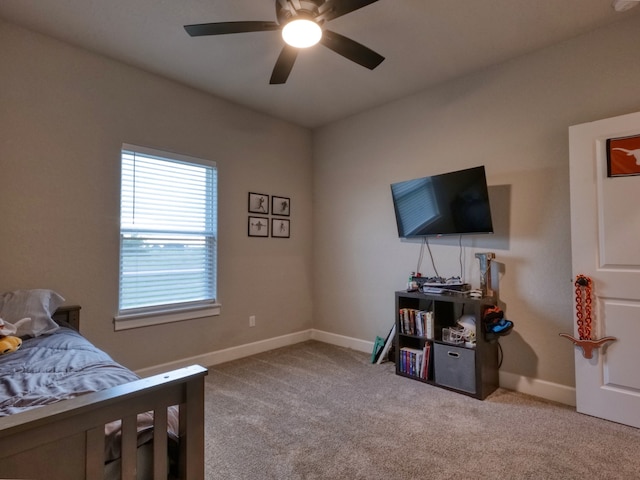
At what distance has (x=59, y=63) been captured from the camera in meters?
2.58

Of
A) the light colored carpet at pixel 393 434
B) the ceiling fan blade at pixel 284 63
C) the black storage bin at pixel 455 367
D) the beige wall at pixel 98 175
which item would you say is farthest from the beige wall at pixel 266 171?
the ceiling fan blade at pixel 284 63

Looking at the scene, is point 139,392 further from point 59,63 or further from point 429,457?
point 59,63

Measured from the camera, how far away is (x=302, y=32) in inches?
74.8

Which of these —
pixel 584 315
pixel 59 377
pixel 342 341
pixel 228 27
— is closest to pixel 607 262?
pixel 584 315

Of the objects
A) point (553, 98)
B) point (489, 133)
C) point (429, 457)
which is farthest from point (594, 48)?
point (429, 457)

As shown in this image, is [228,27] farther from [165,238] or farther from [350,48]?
[165,238]

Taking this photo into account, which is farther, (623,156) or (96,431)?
(623,156)

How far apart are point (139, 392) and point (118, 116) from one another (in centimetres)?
262

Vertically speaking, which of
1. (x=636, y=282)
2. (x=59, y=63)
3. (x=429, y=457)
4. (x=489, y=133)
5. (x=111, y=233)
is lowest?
(x=429, y=457)

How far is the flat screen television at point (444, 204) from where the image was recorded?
9.11 feet

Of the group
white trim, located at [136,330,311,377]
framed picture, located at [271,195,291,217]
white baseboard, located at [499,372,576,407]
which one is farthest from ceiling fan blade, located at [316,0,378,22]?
white trim, located at [136,330,311,377]

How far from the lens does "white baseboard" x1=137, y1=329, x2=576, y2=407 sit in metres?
2.58

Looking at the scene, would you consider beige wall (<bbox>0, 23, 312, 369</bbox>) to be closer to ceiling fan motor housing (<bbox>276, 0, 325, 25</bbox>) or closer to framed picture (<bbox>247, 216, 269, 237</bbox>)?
→ framed picture (<bbox>247, 216, 269, 237</bbox>)

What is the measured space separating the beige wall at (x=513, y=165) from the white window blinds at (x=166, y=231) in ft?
5.40
